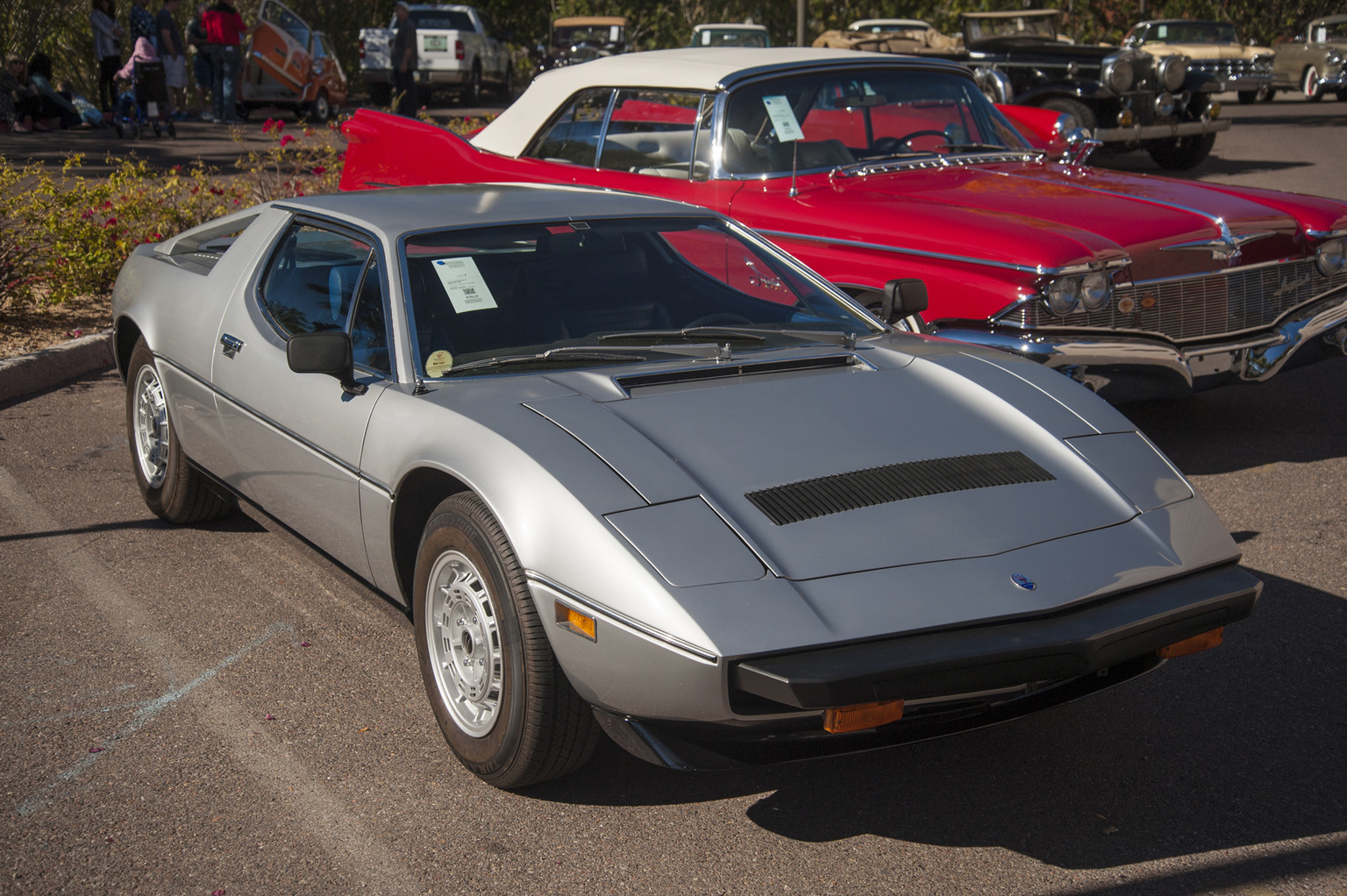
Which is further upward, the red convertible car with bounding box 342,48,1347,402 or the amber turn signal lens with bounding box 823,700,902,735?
the red convertible car with bounding box 342,48,1347,402

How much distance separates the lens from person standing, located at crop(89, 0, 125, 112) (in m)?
16.5

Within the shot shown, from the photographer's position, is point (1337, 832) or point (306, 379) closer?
point (1337, 832)

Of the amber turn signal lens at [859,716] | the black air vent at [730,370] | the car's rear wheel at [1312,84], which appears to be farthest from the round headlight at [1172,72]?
the car's rear wheel at [1312,84]

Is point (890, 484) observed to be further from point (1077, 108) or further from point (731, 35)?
point (731, 35)

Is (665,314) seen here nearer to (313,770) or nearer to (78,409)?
(313,770)

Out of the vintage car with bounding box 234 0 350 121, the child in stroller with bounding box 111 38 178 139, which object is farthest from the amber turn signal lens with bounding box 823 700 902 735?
the vintage car with bounding box 234 0 350 121

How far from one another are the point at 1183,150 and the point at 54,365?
12.9m

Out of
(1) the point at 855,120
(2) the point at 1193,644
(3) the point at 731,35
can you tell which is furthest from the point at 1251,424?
(3) the point at 731,35

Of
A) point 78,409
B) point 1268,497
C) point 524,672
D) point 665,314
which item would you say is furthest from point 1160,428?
point 78,409

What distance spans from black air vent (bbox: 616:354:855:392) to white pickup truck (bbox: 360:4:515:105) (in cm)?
2108

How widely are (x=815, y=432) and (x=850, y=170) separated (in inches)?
123

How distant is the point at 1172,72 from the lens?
1361 cm

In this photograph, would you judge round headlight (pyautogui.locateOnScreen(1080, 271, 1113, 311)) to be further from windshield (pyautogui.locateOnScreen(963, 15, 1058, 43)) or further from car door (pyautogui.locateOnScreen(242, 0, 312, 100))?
car door (pyautogui.locateOnScreen(242, 0, 312, 100))

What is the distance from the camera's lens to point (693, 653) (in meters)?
2.31
